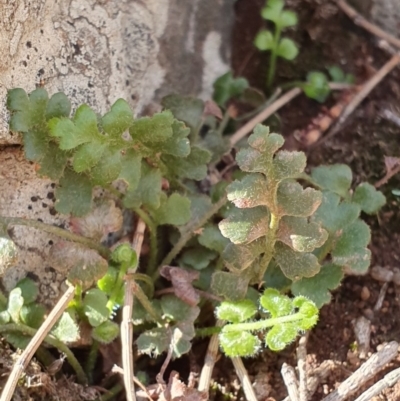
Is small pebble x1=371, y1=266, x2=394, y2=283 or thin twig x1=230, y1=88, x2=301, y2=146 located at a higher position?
thin twig x1=230, y1=88, x2=301, y2=146

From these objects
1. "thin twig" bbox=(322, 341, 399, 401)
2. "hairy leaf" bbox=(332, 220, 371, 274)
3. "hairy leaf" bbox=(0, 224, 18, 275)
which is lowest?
"thin twig" bbox=(322, 341, 399, 401)

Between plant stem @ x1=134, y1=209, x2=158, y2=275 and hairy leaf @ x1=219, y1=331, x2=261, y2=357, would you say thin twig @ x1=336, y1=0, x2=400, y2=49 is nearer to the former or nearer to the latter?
plant stem @ x1=134, y1=209, x2=158, y2=275

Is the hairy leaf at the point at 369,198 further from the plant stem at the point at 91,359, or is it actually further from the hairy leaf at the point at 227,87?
the plant stem at the point at 91,359

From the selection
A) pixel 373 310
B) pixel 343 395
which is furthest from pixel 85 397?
pixel 373 310

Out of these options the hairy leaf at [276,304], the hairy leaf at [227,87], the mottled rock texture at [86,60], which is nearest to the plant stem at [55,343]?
the mottled rock texture at [86,60]

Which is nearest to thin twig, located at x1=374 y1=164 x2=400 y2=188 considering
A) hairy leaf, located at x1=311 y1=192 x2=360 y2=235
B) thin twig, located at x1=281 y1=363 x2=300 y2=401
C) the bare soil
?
the bare soil

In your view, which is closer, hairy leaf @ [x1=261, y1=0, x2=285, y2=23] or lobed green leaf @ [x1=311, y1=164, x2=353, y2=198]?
lobed green leaf @ [x1=311, y1=164, x2=353, y2=198]
